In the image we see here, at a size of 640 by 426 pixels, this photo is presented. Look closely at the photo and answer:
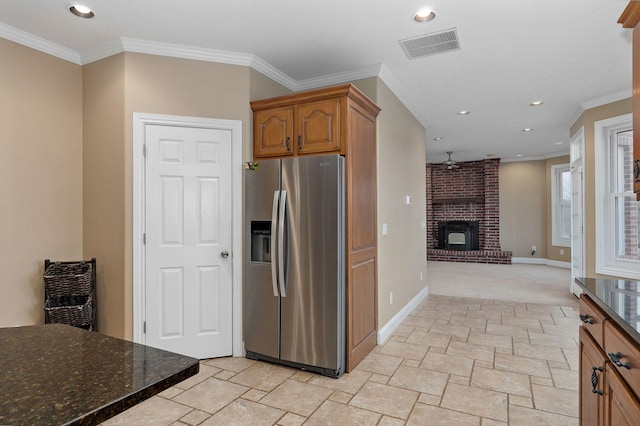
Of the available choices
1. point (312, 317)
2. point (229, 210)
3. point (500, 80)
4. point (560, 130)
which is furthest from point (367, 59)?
point (560, 130)

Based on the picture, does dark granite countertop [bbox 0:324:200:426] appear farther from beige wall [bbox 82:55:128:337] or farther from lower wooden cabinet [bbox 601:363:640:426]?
beige wall [bbox 82:55:128:337]

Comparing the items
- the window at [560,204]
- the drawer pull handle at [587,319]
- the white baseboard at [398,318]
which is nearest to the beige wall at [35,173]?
the white baseboard at [398,318]

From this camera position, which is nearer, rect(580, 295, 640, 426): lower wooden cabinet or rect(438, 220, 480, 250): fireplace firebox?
rect(580, 295, 640, 426): lower wooden cabinet

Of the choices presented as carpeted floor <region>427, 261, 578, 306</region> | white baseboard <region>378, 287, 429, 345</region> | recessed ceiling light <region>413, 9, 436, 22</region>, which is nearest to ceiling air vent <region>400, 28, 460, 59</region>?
recessed ceiling light <region>413, 9, 436, 22</region>

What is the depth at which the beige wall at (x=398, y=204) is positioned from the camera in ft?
12.4

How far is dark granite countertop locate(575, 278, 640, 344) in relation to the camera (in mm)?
1198

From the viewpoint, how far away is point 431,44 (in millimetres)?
3123

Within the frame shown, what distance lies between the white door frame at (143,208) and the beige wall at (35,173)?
25.8 inches

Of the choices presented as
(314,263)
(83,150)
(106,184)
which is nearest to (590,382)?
(314,263)

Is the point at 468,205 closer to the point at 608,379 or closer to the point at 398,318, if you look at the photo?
the point at 398,318

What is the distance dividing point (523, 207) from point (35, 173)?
9.90m

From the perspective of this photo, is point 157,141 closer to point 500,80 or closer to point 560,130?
point 500,80

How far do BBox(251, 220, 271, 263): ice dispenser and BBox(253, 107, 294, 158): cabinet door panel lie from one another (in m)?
0.65

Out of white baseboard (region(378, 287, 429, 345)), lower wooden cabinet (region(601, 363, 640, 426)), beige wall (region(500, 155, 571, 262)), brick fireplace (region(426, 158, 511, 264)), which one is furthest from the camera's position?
brick fireplace (region(426, 158, 511, 264))
